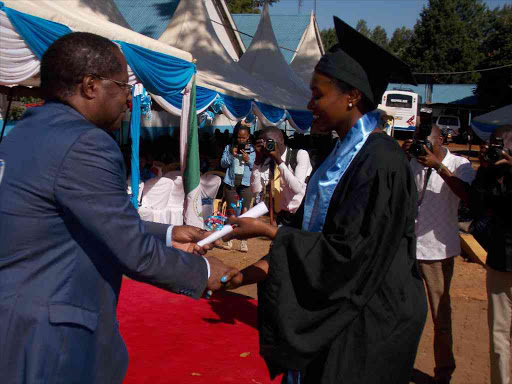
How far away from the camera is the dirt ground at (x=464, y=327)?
4234mm

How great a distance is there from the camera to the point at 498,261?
334 cm

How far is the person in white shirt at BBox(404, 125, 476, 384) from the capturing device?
12.5 feet

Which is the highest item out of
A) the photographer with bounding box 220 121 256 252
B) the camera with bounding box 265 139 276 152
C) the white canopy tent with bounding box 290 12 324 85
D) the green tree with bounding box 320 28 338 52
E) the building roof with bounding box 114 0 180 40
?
the green tree with bounding box 320 28 338 52

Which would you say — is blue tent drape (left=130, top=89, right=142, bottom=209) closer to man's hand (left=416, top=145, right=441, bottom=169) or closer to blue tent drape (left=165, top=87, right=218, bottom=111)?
blue tent drape (left=165, top=87, right=218, bottom=111)

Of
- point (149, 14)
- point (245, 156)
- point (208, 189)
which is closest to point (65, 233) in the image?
point (245, 156)

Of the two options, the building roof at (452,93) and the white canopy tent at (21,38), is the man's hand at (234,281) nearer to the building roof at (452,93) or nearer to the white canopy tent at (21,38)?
the white canopy tent at (21,38)

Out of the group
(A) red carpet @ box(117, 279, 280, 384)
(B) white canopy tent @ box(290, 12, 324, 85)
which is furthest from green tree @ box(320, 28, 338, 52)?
(A) red carpet @ box(117, 279, 280, 384)

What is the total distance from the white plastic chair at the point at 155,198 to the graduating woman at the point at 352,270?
6.53m

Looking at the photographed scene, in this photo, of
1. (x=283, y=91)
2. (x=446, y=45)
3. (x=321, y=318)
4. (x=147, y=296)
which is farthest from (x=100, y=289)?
(x=446, y=45)

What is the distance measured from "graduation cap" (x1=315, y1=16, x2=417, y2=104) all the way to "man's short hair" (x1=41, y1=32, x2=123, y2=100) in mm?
895

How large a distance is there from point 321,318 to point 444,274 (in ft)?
7.35

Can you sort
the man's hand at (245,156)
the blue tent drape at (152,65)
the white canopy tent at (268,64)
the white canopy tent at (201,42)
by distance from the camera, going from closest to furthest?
the blue tent drape at (152,65) → the man's hand at (245,156) → the white canopy tent at (201,42) → the white canopy tent at (268,64)

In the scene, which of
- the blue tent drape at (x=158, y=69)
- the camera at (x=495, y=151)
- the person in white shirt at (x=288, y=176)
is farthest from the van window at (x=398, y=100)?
the camera at (x=495, y=151)

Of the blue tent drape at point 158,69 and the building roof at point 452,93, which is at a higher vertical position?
the building roof at point 452,93
